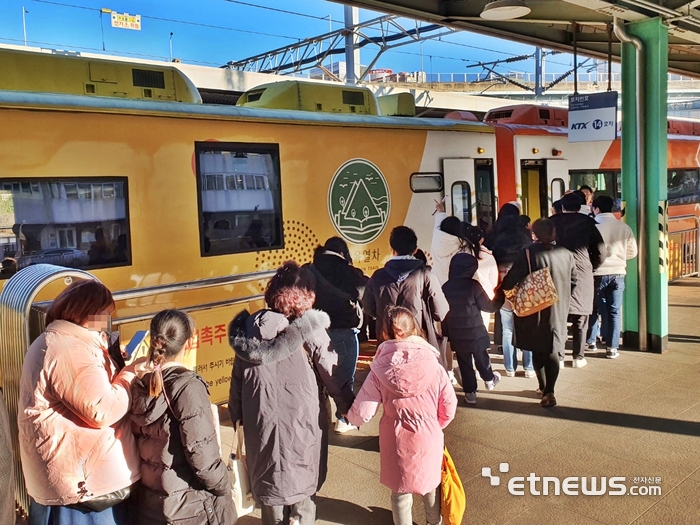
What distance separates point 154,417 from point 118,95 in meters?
4.30

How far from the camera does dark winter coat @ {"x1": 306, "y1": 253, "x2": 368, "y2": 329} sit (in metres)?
5.35

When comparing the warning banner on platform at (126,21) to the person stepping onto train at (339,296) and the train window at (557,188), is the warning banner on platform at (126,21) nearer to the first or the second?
the train window at (557,188)

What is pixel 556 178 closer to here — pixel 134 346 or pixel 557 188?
pixel 557 188

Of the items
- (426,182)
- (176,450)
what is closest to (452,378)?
(426,182)

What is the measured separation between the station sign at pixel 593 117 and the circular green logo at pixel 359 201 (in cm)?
291

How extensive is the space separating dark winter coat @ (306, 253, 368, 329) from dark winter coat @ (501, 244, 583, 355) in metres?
1.51

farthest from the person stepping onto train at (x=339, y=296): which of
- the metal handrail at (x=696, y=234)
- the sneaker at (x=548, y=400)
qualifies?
the metal handrail at (x=696, y=234)

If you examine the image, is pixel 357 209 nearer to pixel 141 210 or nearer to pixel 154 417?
pixel 141 210

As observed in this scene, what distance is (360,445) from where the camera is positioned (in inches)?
218

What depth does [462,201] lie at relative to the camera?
8906mm

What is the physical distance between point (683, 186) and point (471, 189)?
21.1 feet

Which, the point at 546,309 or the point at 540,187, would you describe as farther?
the point at 540,187

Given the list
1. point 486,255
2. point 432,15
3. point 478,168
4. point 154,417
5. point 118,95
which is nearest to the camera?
point 154,417

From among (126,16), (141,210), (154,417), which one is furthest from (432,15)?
(126,16)
